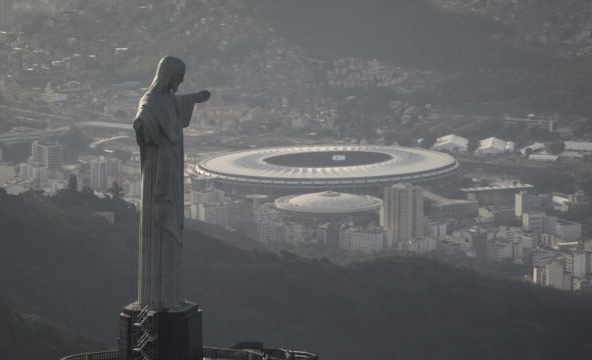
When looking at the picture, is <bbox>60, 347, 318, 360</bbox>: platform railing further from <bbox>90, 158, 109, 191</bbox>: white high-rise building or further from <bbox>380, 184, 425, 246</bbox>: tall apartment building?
<bbox>90, 158, 109, 191</bbox>: white high-rise building

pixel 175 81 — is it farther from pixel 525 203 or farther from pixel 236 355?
pixel 525 203

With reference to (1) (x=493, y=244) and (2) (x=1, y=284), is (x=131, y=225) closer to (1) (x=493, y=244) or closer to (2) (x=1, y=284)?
(2) (x=1, y=284)

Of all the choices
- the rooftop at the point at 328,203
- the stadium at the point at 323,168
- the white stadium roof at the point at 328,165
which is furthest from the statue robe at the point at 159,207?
the white stadium roof at the point at 328,165

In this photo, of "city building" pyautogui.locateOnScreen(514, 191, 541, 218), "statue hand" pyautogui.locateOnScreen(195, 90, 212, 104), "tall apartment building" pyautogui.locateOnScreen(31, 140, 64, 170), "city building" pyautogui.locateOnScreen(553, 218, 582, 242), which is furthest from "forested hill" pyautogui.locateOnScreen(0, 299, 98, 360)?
"tall apartment building" pyautogui.locateOnScreen(31, 140, 64, 170)

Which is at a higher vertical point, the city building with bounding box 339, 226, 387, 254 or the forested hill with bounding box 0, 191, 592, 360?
the forested hill with bounding box 0, 191, 592, 360

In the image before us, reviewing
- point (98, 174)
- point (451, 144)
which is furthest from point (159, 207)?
point (451, 144)
